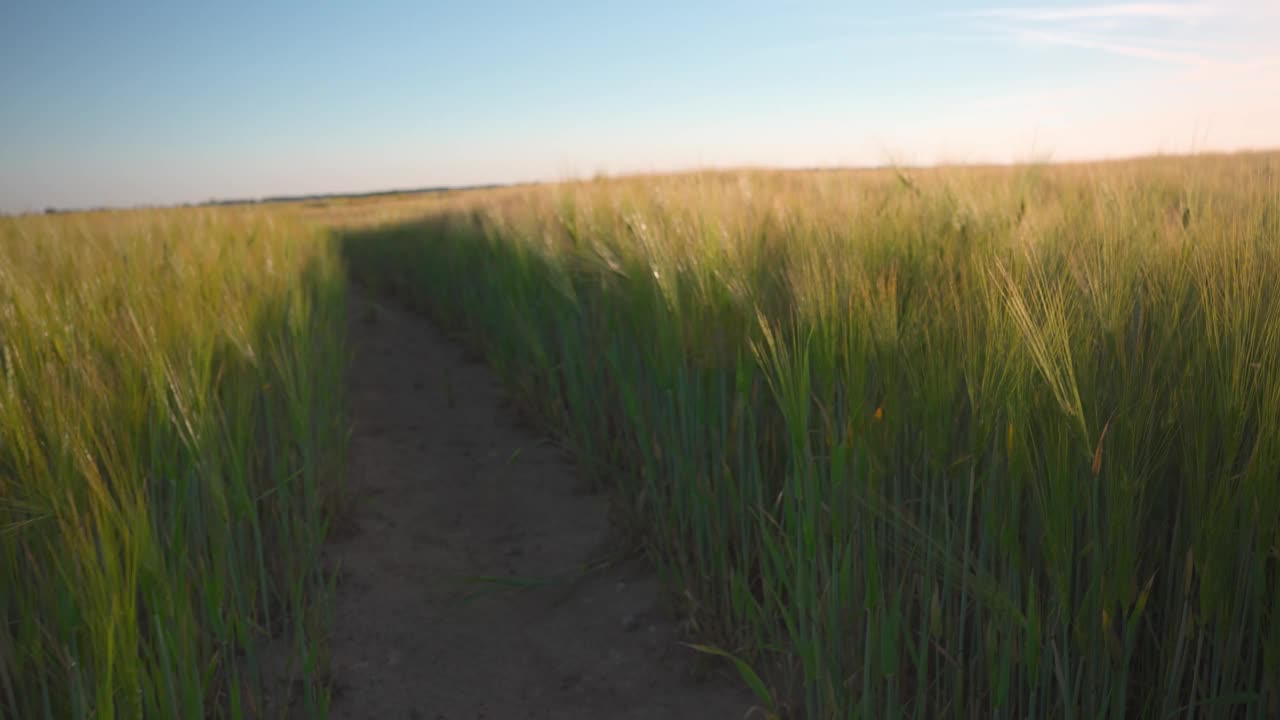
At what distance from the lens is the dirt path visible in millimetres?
1710

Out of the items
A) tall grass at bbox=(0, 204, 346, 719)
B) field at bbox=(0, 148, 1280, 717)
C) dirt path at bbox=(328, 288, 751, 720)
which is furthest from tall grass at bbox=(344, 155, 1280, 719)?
tall grass at bbox=(0, 204, 346, 719)

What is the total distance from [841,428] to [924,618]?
1.15 ft

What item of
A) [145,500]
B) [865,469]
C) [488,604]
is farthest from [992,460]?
[488,604]

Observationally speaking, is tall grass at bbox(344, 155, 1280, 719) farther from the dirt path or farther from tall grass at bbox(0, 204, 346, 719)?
tall grass at bbox(0, 204, 346, 719)

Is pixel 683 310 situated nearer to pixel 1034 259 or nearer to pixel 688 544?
pixel 688 544

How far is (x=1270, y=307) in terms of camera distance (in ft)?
2.91

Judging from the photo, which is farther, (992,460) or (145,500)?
(145,500)

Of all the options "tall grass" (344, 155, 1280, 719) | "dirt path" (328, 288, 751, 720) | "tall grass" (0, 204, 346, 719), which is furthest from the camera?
"dirt path" (328, 288, 751, 720)

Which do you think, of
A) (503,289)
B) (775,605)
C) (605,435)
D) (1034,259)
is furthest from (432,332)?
(1034,259)

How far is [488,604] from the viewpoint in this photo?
6.90 ft

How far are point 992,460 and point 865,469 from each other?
0.68 ft

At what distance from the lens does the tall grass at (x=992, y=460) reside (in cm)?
88

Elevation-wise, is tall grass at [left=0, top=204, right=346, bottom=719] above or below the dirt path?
above

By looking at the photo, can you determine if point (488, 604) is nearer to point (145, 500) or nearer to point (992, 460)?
point (145, 500)
